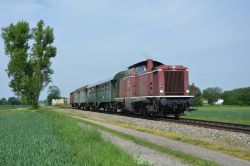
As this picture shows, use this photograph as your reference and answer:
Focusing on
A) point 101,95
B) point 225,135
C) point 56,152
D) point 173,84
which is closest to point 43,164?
point 56,152

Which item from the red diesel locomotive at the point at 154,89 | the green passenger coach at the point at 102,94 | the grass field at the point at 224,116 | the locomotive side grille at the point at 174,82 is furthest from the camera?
the green passenger coach at the point at 102,94

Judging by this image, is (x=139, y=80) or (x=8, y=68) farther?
(x=8, y=68)

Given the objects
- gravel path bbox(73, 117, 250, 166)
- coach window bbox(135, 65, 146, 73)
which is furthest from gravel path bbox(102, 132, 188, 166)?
coach window bbox(135, 65, 146, 73)

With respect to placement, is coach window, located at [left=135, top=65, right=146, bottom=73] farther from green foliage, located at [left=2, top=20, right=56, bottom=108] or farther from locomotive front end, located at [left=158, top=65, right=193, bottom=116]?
green foliage, located at [left=2, top=20, right=56, bottom=108]

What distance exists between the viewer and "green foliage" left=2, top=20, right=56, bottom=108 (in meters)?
63.2

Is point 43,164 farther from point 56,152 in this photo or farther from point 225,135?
point 225,135

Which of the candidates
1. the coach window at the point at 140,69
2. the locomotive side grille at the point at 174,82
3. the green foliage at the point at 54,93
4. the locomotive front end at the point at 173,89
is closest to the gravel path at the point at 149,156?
the locomotive front end at the point at 173,89

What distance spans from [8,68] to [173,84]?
41.9 metres

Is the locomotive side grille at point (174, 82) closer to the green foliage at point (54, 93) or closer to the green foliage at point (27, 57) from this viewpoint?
the green foliage at point (27, 57)

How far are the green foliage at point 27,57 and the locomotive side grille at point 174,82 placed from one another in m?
36.9

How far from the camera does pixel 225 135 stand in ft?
61.7

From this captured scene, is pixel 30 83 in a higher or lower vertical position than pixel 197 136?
higher

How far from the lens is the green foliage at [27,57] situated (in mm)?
63156

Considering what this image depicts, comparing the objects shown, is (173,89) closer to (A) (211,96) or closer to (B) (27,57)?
(B) (27,57)
